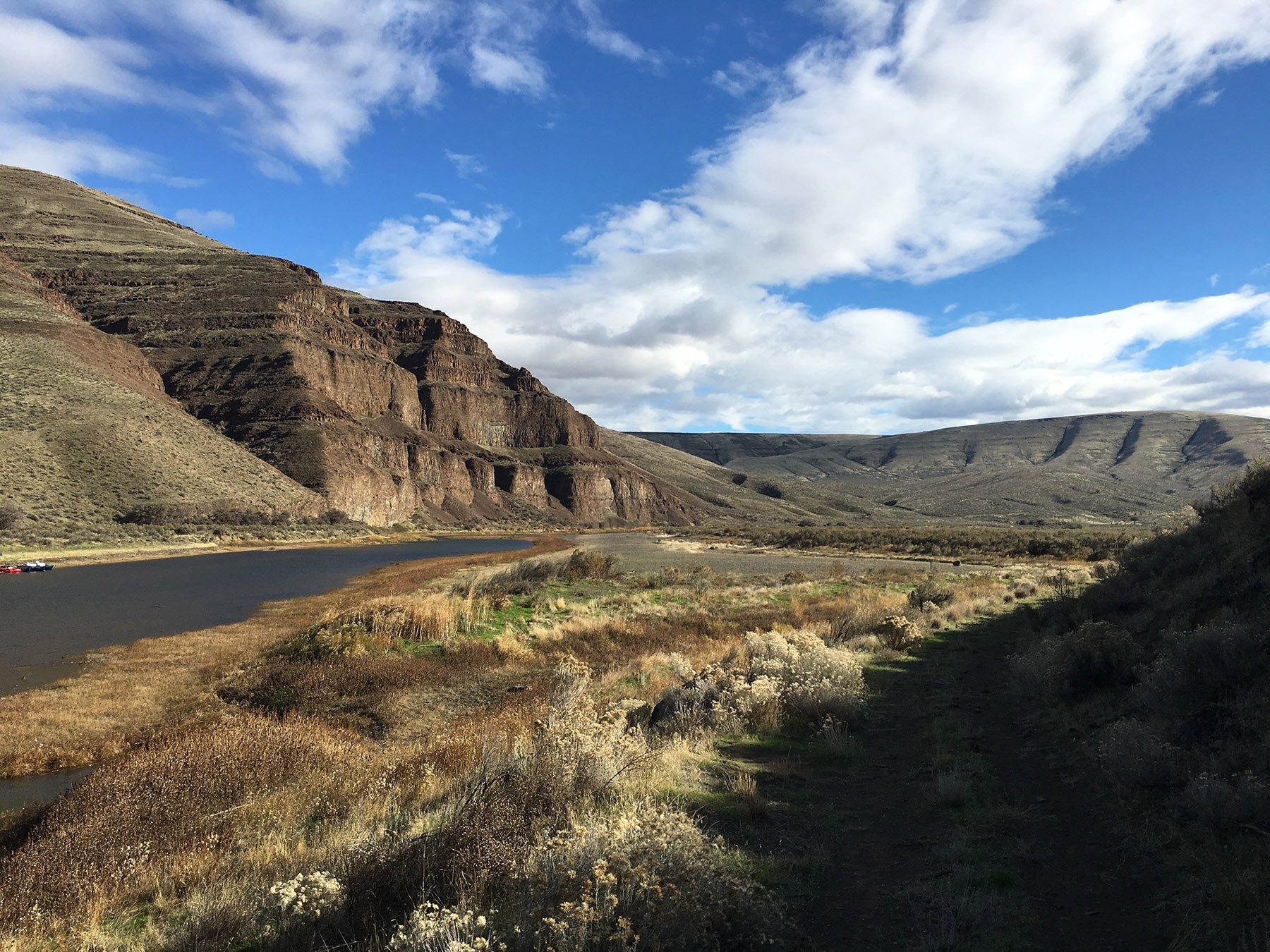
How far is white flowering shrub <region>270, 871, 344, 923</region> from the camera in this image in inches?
151

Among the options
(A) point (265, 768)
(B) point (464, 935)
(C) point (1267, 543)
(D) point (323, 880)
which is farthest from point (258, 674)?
(C) point (1267, 543)

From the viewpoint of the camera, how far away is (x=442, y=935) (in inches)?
129

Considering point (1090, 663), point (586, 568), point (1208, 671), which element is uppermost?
point (1208, 671)

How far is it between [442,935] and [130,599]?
3029cm

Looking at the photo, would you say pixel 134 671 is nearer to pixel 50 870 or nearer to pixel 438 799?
pixel 50 870

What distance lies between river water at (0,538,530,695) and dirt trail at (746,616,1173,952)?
52.8 ft

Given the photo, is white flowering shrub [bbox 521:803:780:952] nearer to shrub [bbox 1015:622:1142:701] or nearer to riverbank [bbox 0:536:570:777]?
shrub [bbox 1015:622:1142:701]

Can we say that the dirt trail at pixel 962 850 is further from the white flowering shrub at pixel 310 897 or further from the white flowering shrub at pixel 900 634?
the white flowering shrub at pixel 900 634

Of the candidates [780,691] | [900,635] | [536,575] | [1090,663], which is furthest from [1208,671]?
[536,575]

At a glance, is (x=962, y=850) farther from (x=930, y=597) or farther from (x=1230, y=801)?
(x=930, y=597)

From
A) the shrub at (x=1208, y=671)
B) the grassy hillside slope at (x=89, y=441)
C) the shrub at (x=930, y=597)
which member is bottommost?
the shrub at (x=930, y=597)

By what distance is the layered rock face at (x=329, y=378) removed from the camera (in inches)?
3890

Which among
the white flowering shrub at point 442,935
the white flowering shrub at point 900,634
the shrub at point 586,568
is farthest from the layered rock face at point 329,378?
the white flowering shrub at point 442,935

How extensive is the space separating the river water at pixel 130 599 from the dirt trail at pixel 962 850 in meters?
16.1
